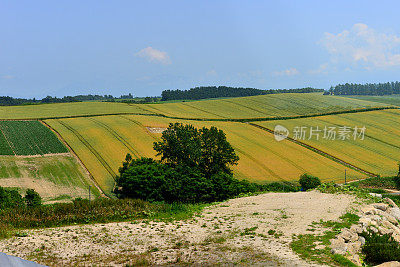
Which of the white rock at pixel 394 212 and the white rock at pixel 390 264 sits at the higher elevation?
the white rock at pixel 390 264

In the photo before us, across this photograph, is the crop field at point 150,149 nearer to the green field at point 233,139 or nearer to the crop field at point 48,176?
the green field at point 233,139

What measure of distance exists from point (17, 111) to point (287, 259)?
9667 cm

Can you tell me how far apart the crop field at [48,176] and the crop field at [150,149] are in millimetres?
2251

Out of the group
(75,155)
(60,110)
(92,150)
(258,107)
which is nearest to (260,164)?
(92,150)

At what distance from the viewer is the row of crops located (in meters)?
59.9

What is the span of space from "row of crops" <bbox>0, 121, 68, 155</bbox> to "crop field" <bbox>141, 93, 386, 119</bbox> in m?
37.7

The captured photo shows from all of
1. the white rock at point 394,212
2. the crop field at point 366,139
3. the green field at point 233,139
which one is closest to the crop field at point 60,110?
the green field at point 233,139

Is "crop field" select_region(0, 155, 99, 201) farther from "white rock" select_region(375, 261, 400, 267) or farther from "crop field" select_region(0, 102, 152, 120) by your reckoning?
"white rock" select_region(375, 261, 400, 267)

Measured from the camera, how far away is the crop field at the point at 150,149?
57.8 meters

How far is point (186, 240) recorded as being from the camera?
2048cm

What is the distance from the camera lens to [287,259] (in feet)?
54.8

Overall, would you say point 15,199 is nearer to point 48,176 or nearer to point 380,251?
point 48,176

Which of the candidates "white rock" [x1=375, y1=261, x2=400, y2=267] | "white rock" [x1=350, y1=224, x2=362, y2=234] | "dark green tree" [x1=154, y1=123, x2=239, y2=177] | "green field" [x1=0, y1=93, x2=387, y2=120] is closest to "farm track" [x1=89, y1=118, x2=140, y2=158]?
"green field" [x1=0, y1=93, x2=387, y2=120]

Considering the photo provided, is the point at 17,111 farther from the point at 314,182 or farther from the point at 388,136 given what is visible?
the point at 388,136
